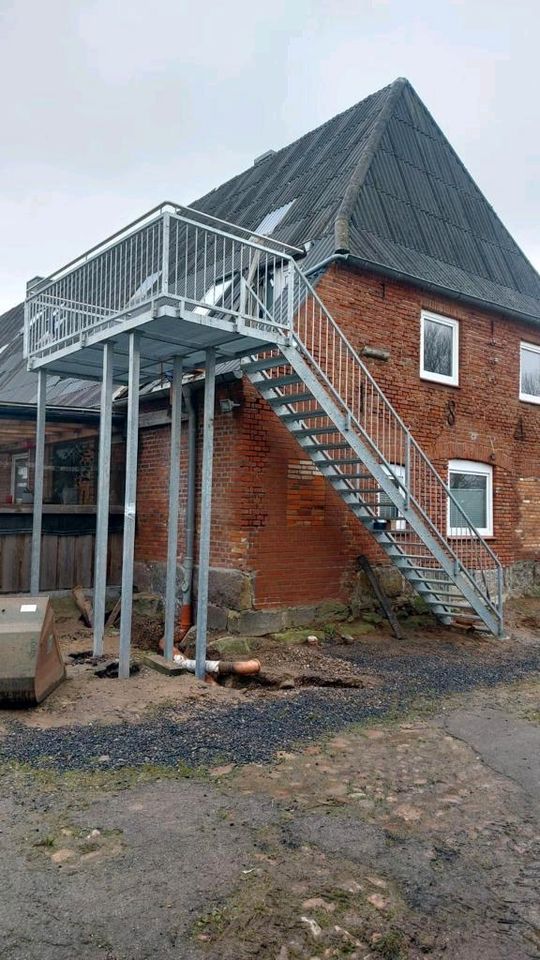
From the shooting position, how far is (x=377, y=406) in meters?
10.1

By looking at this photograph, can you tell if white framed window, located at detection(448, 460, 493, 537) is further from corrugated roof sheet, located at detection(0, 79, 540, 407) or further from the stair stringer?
corrugated roof sheet, located at detection(0, 79, 540, 407)

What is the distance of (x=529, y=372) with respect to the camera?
13266mm

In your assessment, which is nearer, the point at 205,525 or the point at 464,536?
the point at 205,525

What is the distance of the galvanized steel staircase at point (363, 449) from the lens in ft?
27.1

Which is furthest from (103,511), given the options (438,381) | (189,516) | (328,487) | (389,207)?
(389,207)

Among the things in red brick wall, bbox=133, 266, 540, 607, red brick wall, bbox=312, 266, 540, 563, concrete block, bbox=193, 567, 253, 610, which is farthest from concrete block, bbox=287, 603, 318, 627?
red brick wall, bbox=312, 266, 540, 563

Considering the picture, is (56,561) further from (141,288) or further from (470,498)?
(470,498)

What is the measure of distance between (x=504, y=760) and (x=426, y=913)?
236 cm

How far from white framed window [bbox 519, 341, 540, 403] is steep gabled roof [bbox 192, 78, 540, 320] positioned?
0.70m

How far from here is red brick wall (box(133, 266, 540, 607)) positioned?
29.9ft

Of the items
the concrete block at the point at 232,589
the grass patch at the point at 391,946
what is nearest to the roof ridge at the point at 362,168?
the concrete block at the point at 232,589

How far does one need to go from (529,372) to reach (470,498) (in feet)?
10.4

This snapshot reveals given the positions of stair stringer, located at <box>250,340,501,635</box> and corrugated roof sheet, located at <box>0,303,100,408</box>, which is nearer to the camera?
stair stringer, located at <box>250,340,501,635</box>

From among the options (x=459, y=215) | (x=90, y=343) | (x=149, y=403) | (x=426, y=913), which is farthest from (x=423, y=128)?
(x=426, y=913)
